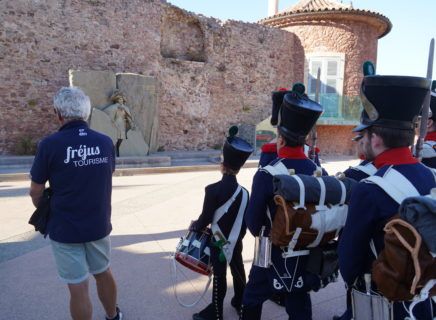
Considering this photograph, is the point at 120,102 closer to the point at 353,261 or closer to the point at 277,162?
the point at 277,162

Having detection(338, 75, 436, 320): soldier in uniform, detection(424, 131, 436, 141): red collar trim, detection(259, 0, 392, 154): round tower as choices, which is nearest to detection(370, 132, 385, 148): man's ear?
detection(338, 75, 436, 320): soldier in uniform

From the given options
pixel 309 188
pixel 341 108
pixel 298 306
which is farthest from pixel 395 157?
pixel 341 108

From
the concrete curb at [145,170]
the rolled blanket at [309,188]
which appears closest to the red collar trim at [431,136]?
the rolled blanket at [309,188]

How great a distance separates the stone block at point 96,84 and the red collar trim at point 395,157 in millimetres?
10752

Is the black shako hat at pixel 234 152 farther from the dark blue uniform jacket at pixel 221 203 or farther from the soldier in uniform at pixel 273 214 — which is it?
the soldier in uniform at pixel 273 214

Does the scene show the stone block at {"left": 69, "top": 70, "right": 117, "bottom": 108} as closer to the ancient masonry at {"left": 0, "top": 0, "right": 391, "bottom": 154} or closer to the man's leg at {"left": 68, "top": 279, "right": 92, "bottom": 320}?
the ancient masonry at {"left": 0, "top": 0, "right": 391, "bottom": 154}

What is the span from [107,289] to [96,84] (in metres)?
9.78

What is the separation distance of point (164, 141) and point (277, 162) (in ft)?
43.4

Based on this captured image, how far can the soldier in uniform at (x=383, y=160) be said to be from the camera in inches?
61.2

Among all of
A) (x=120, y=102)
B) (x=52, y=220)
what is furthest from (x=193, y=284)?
(x=120, y=102)

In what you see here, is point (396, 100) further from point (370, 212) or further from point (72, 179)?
point (72, 179)

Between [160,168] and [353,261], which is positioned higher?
[353,261]

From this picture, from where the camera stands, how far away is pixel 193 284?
11.7 feet

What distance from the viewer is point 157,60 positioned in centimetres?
1457
